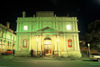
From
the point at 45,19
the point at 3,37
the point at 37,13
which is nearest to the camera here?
the point at 45,19

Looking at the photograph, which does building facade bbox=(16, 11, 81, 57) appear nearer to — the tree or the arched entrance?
the arched entrance

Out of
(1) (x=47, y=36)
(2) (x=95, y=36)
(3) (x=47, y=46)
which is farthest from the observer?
(2) (x=95, y=36)

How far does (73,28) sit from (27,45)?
1404 cm

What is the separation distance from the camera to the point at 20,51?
1040 inches

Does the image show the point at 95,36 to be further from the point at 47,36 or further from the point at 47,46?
the point at 47,46

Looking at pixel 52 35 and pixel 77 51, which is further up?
pixel 52 35

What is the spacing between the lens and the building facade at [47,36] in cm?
2636

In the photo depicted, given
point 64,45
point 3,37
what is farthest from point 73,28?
point 3,37

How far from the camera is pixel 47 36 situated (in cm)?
2709

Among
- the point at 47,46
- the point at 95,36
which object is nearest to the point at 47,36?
the point at 47,46

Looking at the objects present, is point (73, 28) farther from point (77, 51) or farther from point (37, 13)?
point (37, 13)

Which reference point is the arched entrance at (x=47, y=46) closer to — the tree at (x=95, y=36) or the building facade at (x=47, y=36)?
the building facade at (x=47, y=36)

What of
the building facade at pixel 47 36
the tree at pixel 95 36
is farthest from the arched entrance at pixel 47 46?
the tree at pixel 95 36

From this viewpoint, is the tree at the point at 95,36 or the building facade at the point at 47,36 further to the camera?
the tree at the point at 95,36
